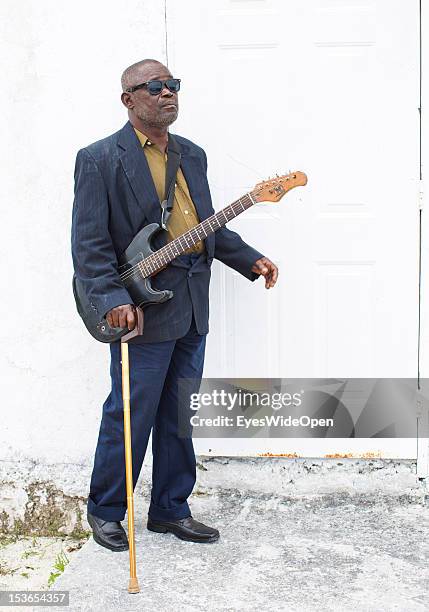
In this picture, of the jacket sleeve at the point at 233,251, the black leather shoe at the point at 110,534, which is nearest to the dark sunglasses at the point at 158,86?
the jacket sleeve at the point at 233,251

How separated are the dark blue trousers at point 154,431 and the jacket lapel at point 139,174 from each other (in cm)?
54

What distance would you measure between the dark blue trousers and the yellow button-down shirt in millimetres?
417

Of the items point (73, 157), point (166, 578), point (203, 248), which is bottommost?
point (166, 578)

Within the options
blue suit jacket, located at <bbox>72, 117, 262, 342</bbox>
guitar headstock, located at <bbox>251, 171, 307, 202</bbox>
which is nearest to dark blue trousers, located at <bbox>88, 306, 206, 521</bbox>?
blue suit jacket, located at <bbox>72, 117, 262, 342</bbox>

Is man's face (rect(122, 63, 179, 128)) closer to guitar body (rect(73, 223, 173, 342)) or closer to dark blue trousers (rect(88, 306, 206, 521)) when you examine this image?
guitar body (rect(73, 223, 173, 342))

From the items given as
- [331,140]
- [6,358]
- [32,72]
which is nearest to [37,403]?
[6,358]

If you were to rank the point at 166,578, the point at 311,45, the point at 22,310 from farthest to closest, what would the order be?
the point at 22,310 → the point at 311,45 → the point at 166,578

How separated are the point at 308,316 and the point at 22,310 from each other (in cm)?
137

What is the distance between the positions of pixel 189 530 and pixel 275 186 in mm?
1473

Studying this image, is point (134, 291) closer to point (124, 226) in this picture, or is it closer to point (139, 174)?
point (124, 226)

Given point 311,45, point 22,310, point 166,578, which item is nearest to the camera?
point 166,578

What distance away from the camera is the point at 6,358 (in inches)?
169

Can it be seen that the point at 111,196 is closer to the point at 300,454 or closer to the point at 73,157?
the point at 73,157

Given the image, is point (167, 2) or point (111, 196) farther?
point (167, 2)
